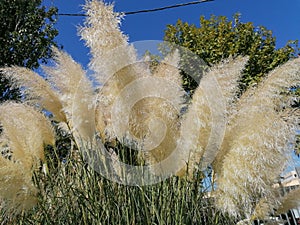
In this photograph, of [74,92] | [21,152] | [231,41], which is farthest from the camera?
[231,41]

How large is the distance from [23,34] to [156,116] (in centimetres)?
596

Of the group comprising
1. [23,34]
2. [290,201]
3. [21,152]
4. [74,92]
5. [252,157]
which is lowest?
[290,201]

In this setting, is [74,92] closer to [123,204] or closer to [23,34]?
[123,204]

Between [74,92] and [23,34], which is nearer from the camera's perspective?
[74,92]

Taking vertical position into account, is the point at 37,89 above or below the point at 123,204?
above

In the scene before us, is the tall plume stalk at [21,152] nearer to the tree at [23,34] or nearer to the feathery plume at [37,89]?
the feathery plume at [37,89]

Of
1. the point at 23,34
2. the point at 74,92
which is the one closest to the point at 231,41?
the point at 23,34

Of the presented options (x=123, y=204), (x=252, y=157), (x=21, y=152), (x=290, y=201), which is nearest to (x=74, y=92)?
(x=21, y=152)

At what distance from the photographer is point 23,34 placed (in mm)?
6535

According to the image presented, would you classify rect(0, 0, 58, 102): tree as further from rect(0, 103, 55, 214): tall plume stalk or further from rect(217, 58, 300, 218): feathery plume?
rect(217, 58, 300, 218): feathery plume

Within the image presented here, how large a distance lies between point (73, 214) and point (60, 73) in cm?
74

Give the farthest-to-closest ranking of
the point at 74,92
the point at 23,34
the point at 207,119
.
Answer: the point at 23,34 < the point at 74,92 < the point at 207,119

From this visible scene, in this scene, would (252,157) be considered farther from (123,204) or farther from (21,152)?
(21,152)

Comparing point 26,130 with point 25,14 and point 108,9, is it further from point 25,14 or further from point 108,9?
point 25,14
